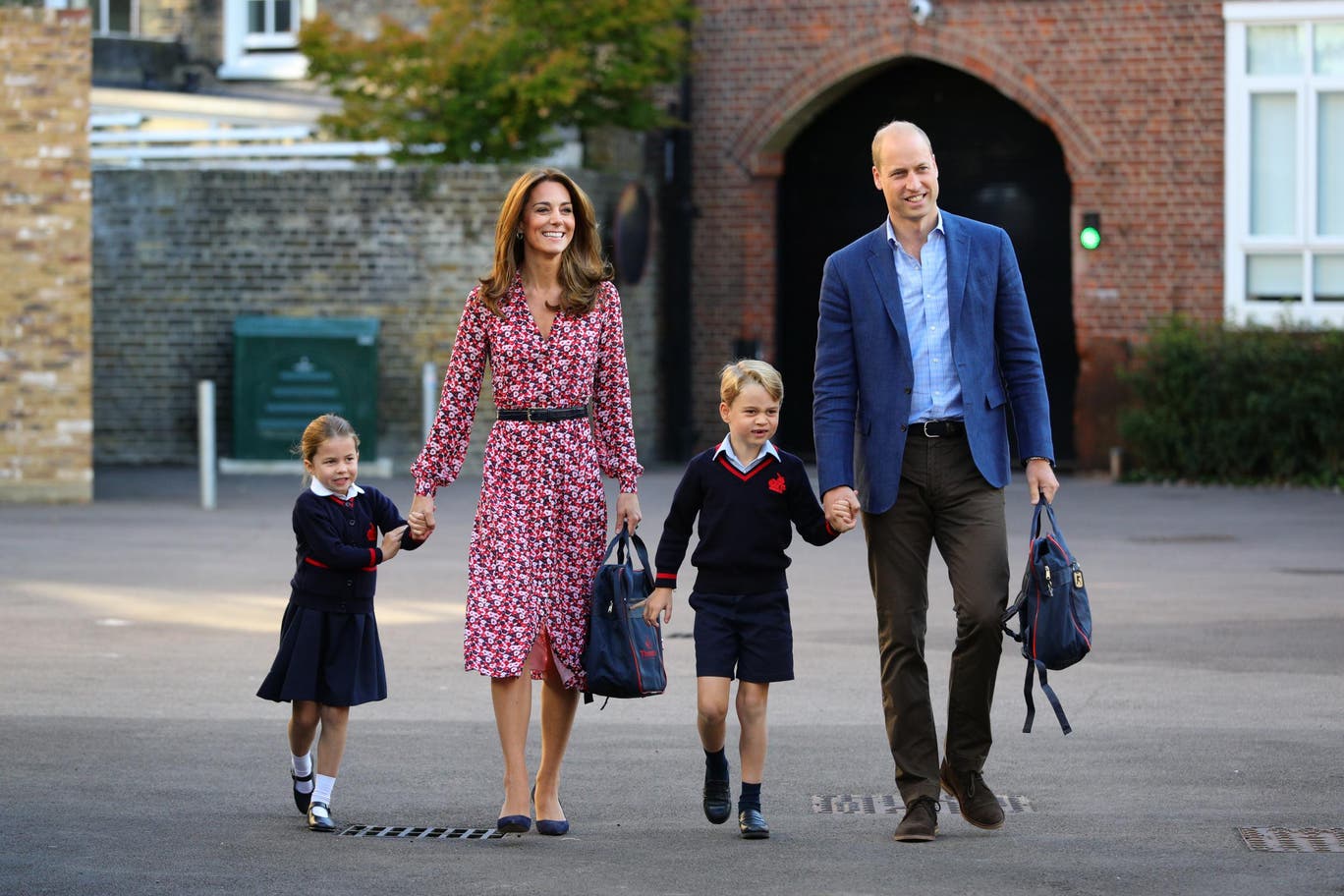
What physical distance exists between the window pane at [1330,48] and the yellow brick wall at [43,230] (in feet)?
35.7

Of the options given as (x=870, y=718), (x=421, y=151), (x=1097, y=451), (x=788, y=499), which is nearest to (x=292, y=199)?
(x=421, y=151)

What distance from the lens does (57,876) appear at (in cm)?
571

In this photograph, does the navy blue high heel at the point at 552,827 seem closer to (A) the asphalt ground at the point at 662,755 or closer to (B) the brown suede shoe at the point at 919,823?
(A) the asphalt ground at the point at 662,755

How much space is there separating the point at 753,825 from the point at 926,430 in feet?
4.14

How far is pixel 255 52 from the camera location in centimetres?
2491

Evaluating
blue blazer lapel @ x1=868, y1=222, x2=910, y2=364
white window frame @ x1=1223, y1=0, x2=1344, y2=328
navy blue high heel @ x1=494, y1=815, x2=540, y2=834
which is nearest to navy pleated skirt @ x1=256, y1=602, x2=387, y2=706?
navy blue high heel @ x1=494, y1=815, x2=540, y2=834

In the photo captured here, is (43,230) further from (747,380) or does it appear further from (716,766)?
→ (716,766)

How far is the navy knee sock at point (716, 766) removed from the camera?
6414 mm

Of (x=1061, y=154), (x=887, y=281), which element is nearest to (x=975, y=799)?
(x=887, y=281)

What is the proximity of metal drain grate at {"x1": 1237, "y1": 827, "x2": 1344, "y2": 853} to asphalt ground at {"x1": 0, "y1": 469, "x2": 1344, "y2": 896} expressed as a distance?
60 mm

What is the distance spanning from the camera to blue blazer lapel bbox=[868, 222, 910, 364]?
6379 millimetres

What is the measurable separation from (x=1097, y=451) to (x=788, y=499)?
14.6 metres

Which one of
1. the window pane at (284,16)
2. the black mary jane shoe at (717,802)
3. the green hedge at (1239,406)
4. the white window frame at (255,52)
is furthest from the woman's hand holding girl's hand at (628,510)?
the window pane at (284,16)

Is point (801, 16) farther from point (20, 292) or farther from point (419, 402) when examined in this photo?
point (20, 292)
